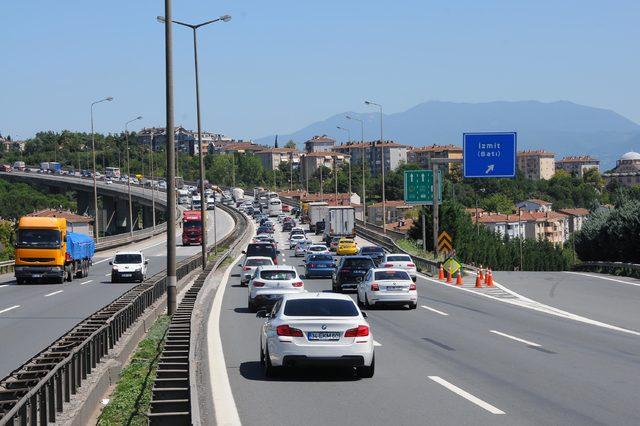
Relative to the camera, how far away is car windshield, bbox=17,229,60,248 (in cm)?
4841

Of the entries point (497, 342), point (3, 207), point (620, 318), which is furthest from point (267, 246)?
point (3, 207)

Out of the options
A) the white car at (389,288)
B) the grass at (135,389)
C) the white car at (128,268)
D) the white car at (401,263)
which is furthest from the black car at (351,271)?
the grass at (135,389)

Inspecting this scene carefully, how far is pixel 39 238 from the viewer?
4853 centimetres

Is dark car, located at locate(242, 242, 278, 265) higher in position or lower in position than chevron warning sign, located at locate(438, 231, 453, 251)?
lower

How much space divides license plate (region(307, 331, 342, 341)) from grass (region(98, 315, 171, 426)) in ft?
8.07

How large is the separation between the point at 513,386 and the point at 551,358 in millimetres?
4332

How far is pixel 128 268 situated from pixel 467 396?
38044mm

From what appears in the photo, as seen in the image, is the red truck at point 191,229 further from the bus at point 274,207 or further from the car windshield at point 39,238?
the bus at point 274,207

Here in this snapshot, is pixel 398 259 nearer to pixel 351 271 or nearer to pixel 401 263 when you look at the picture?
pixel 401 263

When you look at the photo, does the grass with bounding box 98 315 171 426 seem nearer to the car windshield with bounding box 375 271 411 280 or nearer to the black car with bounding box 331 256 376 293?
the car windshield with bounding box 375 271 411 280

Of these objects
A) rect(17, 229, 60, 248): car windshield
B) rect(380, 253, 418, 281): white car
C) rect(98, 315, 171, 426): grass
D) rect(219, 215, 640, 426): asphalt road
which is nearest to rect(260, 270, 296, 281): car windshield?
rect(219, 215, 640, 426): asphalt road

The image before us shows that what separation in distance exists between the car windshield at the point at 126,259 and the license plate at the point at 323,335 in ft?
120

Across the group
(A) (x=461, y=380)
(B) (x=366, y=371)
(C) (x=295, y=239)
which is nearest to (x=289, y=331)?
(B) (x=366, y=371)

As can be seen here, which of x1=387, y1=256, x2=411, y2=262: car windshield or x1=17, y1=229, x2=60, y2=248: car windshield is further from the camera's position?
x1=387, y1=256, x2=411, y2=262: car windshield
